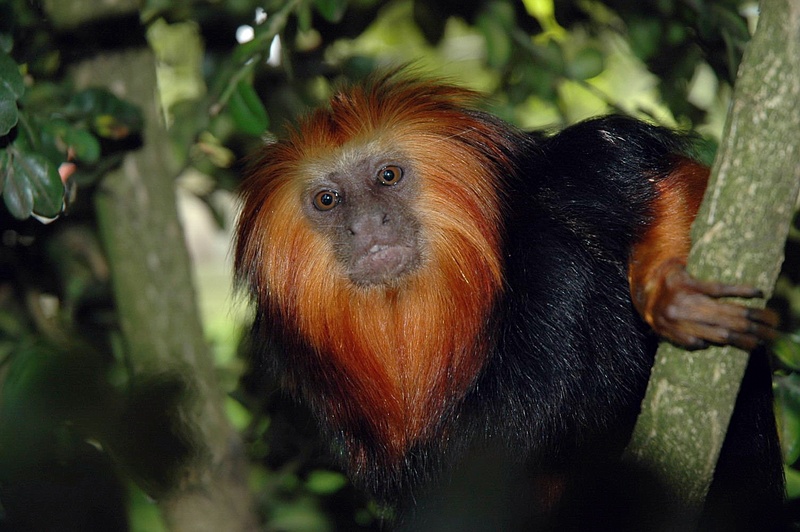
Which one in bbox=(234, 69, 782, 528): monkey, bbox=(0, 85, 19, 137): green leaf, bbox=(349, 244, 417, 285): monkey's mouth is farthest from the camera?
bbox=(349, 244, 417, 285): monkey's mouth

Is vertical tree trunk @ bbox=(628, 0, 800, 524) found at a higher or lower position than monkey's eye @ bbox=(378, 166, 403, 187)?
higher

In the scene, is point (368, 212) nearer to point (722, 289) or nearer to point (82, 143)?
point (82, 143)

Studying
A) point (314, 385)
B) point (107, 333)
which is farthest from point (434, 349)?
point (107, 333)

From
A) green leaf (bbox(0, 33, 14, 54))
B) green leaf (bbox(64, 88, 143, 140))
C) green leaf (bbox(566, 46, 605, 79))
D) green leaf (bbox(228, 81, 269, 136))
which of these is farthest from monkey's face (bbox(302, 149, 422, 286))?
green leaf (bbox(566, 46, 605, 79))

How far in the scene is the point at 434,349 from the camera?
3031 millimetres

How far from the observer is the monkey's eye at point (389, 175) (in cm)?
301

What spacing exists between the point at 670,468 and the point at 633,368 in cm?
70

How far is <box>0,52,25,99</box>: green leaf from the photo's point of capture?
7.36 feet

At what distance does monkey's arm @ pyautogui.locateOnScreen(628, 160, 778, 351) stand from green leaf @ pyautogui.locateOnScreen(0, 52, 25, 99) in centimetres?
167

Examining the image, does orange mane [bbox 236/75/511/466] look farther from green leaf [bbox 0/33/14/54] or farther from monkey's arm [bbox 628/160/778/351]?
green leaf [bbox 0/33/14/54]

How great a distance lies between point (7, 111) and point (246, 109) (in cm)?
85

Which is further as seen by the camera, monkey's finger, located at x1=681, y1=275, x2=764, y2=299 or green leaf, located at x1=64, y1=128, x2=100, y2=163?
green leaf, located at x1=64, y1=128, x2=100, y2=163

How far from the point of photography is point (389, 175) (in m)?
3.02

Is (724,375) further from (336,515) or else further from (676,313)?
(336,515)
